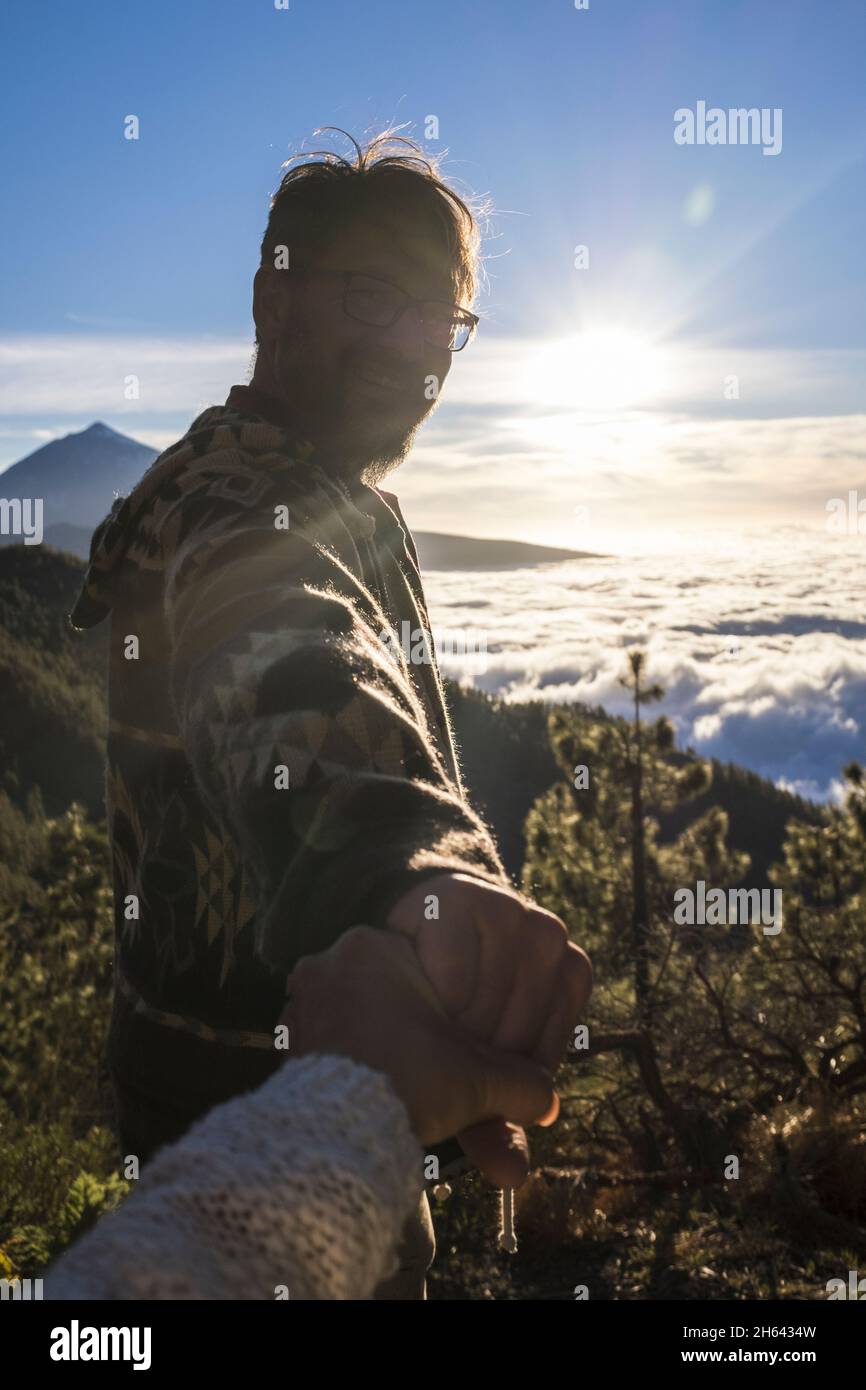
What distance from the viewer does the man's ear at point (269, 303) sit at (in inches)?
75.2

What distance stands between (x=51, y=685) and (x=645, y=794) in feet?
360

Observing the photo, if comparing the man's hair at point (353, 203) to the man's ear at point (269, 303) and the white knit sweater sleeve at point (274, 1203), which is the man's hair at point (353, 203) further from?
the white knit sweater sleeve at point (274, 1203)

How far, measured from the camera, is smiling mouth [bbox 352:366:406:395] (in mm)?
1850

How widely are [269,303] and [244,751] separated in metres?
1.34

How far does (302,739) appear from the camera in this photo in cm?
86

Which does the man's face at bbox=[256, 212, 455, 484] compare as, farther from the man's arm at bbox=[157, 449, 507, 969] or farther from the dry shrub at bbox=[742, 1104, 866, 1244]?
the dry shrub at bbox=[742, 1104, 866, 1244]

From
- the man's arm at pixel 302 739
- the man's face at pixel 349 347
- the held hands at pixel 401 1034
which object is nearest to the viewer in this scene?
the held hands at pixel 401 1034

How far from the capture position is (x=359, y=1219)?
0.60m

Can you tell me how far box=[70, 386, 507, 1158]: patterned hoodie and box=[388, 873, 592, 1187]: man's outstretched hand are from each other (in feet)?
0.10

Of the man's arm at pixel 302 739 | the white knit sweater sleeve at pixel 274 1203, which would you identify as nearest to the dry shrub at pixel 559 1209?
the man's arm at pixel 302 739

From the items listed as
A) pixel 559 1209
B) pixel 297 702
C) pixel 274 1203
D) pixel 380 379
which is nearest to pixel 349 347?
pixel 380 379

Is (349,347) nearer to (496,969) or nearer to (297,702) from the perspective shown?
(297,702)

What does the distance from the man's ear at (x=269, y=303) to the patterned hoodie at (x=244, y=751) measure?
176 millimetres
